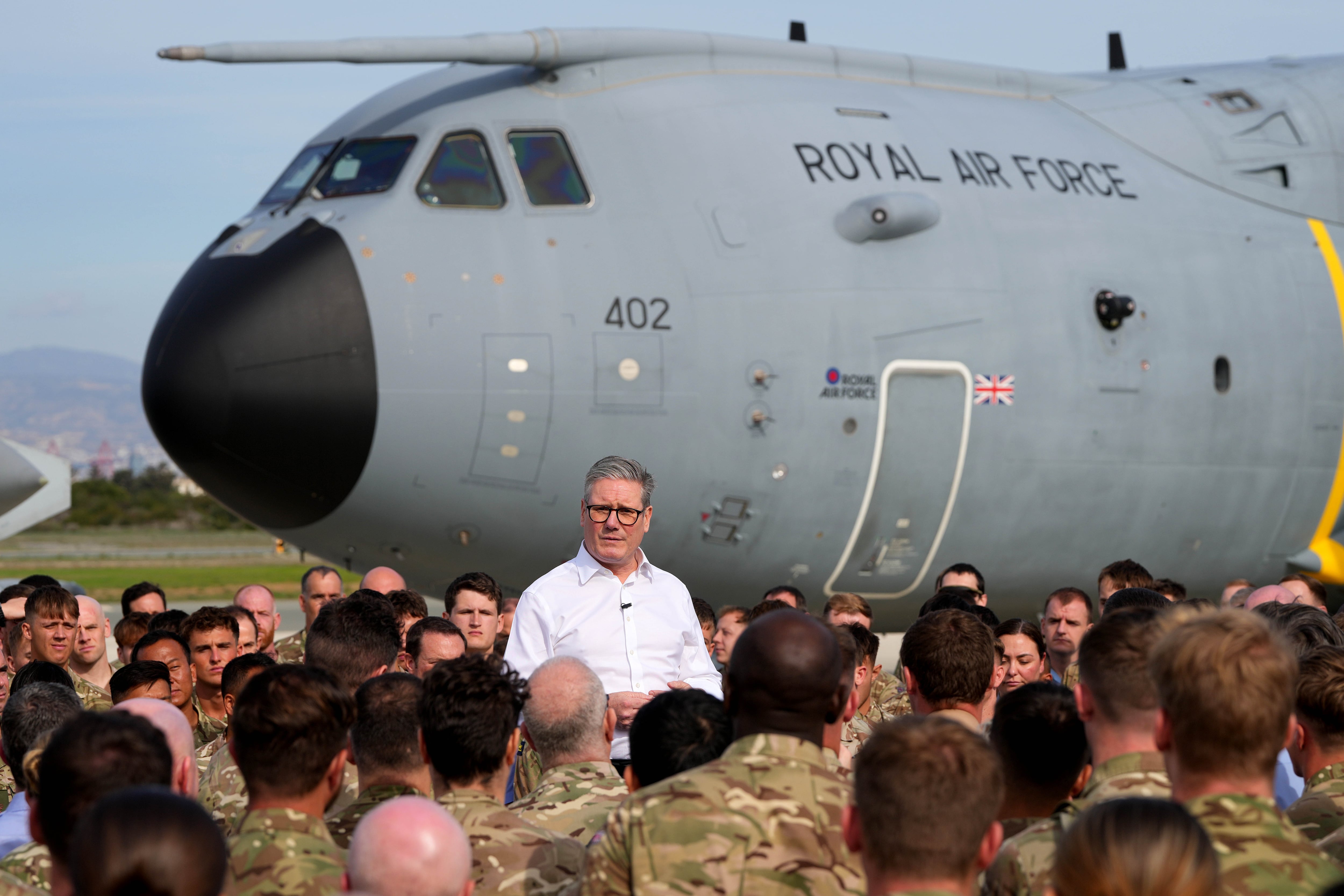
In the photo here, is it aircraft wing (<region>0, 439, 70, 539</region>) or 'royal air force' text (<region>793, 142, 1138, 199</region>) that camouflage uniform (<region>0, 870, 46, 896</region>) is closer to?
'royal air force' text (<region>793, 142, 1138, 199</region>)

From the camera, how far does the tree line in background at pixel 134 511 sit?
69.6 metres

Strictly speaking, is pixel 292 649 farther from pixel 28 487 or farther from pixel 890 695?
pixel 28 487

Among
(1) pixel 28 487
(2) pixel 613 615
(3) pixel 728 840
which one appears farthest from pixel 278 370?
(1) pixel 28 487

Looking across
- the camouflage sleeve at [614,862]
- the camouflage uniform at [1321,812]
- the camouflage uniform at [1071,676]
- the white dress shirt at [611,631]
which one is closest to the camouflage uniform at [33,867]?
the camouflage sleeve at [614,862]

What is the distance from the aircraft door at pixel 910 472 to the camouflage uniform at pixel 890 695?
241cm

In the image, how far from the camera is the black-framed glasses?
6.29 meters

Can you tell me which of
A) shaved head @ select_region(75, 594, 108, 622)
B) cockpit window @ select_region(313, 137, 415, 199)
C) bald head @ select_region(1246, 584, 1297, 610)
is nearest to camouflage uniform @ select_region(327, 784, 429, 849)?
shaved head @ select_region(75, 594, 108, 622)

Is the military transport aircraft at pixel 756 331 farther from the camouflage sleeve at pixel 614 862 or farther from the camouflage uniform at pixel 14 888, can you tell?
the camouflage sleeve at pixel 614 862

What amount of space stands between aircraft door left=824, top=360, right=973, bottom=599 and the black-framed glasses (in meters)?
4.74

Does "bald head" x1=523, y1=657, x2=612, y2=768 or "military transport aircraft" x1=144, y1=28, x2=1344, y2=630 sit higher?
"military transport aircraft" x1=144, y1=28, x2=1344, y2=630

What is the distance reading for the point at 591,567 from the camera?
6391 mm

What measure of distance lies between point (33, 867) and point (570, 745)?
5.56ft

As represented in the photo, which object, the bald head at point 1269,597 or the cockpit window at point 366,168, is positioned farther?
the cockpit window at point 366,168

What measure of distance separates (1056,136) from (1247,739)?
9.53 m
